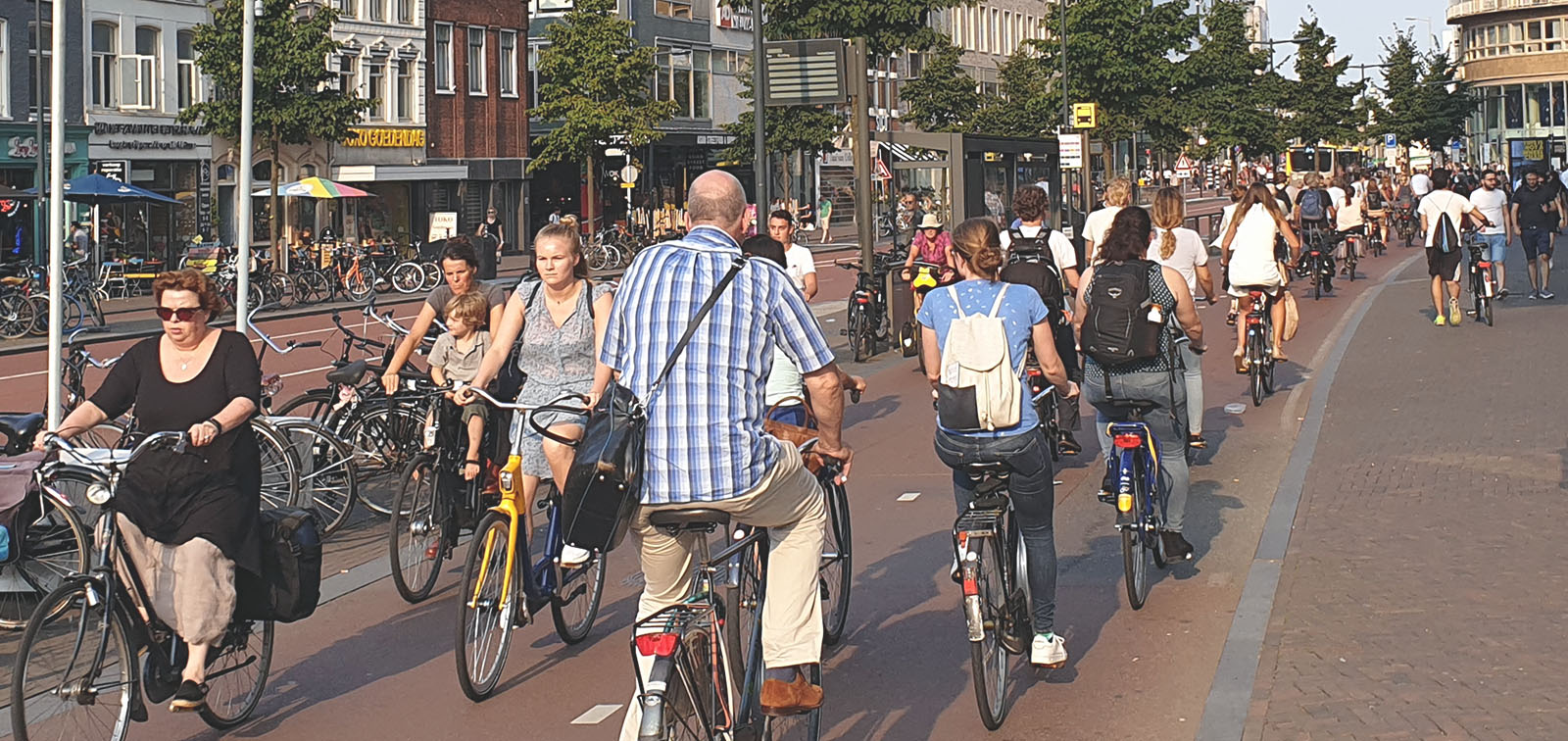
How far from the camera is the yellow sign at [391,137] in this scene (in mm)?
50281

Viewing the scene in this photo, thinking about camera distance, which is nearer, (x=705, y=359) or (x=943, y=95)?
(x=705, y=359)

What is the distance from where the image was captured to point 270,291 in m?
34.1

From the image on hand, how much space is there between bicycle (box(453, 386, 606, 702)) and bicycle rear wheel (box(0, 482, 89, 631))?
6.22ft

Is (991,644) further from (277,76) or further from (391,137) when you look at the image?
(391,137)

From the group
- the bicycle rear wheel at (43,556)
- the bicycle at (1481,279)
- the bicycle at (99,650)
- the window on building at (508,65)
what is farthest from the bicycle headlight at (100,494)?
the window on building at (508,65)

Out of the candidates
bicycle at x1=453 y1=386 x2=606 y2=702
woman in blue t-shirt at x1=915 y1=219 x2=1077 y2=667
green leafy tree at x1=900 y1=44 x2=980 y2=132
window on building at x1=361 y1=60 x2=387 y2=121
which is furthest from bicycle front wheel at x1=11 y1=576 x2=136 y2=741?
green leafy tree at x1=900 y1=44 x2=980 y2=132

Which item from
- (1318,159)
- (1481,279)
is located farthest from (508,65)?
(1481,279)

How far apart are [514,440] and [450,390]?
0.44 m

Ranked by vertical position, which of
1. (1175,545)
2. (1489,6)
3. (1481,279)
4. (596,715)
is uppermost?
(1489,6)

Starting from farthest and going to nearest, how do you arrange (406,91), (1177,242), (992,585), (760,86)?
(406,91) < (760,86) < (1177,242) < (992,585)

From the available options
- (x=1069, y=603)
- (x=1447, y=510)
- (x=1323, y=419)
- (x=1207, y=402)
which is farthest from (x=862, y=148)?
(x=1069, y=603)

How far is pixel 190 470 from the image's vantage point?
20.7 feet

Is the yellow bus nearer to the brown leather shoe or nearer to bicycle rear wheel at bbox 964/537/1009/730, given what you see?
bicycle rear wheel at bbox 964/537/1009/730

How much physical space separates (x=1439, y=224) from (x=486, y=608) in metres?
15.6
